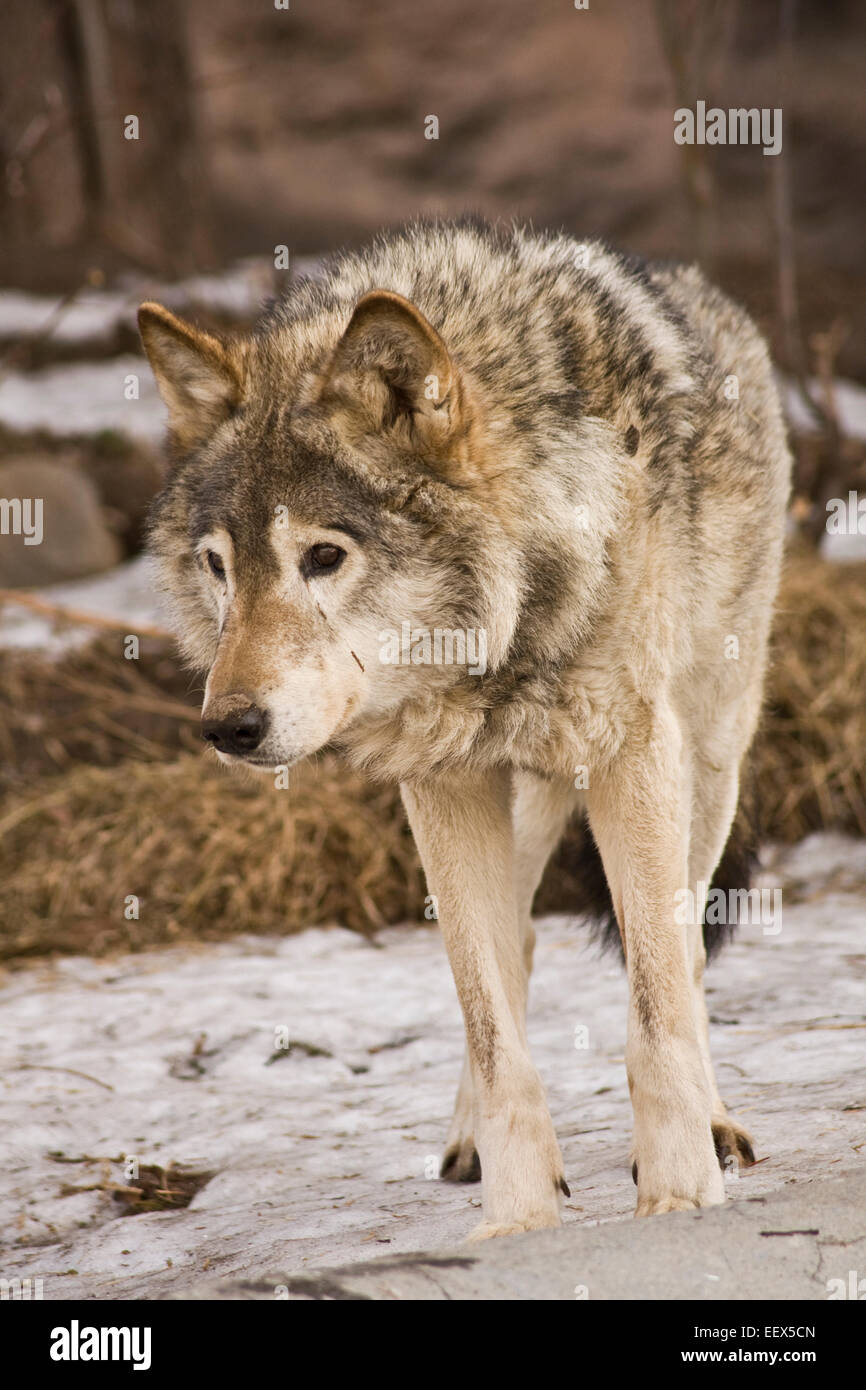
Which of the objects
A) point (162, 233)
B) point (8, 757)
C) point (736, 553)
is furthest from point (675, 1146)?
point (162, 233)

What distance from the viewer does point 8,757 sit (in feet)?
21.4

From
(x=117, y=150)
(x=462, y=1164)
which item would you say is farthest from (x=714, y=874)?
(x=117, y=150)

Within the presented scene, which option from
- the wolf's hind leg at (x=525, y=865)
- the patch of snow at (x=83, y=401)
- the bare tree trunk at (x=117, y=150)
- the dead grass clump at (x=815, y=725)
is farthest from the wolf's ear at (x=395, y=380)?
the bare tree trunk at (x=117, y=150)

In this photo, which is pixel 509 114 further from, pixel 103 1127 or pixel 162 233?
pixel 103 1127

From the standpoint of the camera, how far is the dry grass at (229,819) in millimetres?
5574

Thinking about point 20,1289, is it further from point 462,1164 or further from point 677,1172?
point 677,1172

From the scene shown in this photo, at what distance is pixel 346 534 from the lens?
2.70 metres

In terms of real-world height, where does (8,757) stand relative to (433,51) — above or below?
below

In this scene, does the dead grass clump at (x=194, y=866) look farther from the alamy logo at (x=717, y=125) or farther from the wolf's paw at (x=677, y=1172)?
the alamy logo at (x=717, y=125)

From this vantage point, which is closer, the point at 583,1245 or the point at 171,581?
the point at 583,1245

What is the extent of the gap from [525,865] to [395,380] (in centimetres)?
152

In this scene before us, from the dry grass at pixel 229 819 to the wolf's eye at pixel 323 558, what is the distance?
2.86m
